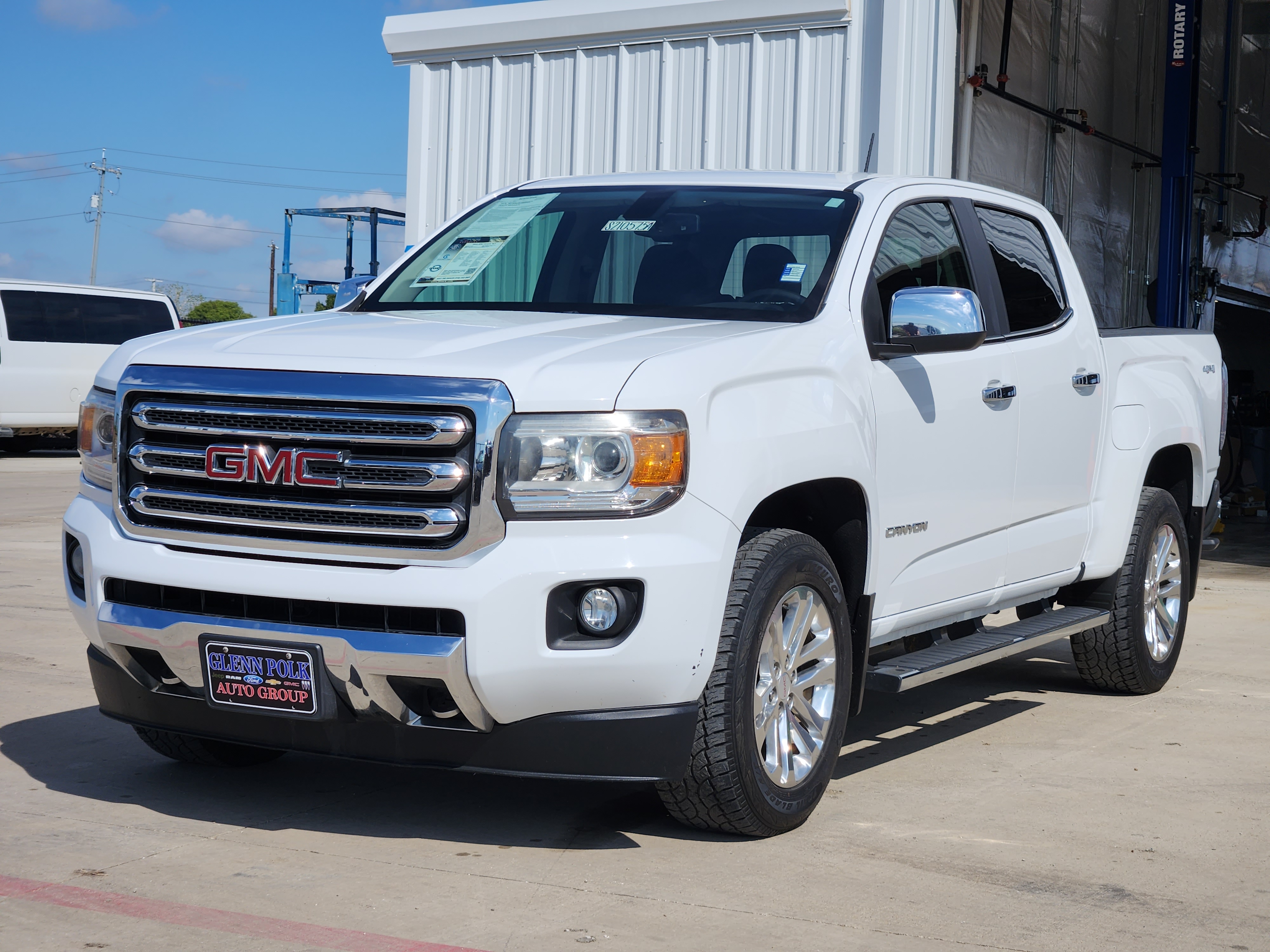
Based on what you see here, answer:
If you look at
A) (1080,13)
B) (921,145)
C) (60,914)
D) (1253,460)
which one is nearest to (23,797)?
(60,914)

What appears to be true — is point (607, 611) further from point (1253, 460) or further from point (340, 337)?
point (1253, 460)

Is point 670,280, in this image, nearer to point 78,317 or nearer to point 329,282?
point 78,317

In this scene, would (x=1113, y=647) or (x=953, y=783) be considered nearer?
(x=953, y=783)

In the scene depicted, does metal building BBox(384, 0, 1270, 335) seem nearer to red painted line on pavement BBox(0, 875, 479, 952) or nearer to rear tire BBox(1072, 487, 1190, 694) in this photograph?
rear tire BBox(1072, 487, 1190, 694)

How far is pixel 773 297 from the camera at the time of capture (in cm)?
466

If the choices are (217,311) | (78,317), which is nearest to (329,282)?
(78,317)

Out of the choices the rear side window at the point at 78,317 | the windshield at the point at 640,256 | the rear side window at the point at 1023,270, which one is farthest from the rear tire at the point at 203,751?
the rear side window at the point at 78,317

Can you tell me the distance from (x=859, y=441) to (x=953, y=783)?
4.18 ft

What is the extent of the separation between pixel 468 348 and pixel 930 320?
146 centimetres

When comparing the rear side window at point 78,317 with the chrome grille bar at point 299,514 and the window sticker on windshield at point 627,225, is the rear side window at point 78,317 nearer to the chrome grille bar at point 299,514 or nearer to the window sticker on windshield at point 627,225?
the window sticker on windshield at point 627,225

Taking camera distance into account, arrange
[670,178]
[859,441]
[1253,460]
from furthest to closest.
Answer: [1253,460] < [670,178] < [859,441]

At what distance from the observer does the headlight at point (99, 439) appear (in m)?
4.17

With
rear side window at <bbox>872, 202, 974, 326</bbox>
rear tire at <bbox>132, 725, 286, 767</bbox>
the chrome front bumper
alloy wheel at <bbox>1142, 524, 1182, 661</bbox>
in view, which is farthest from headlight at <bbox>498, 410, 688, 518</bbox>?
alloy wheel at <bbox>1142, 524, 1182, 661</bbox>

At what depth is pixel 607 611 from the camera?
3682 mm
